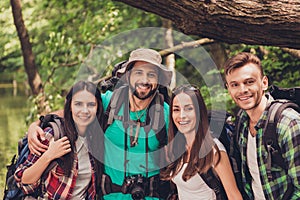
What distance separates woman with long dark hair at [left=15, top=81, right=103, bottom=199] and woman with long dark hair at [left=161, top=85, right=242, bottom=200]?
2.19 feet

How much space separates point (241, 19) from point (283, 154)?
1.56 m

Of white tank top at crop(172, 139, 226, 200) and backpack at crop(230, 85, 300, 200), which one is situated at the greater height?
backpack at crop(230, 85, 300, 200)

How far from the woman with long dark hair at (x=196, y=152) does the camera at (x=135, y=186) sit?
0.31 m

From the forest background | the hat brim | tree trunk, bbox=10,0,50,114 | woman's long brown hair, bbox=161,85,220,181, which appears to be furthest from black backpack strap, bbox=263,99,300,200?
tree trunk, bbox=10,0,50,114

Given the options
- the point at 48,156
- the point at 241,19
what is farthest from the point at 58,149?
the point at 241,19

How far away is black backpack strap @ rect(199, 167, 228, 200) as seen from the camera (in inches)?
198

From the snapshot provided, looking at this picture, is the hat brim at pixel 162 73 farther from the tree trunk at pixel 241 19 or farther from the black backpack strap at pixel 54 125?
the black backpack strap at pixel 54 125

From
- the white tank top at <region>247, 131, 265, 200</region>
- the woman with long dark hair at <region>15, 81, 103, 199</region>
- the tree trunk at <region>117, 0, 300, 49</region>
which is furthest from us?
the tree trunk at <region>117, 0, 300, 49</region>

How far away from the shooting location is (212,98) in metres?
8.98

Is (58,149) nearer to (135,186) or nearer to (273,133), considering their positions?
(135,186)

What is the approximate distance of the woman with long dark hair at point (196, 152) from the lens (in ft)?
16.4

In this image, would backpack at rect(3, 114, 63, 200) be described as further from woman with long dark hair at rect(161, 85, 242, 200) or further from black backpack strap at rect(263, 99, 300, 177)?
black backpack strap at rect(263, 99, 300, 177)

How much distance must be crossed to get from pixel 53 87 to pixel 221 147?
6834 millimetres

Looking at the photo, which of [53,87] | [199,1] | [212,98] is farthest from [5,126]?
[199,1]
